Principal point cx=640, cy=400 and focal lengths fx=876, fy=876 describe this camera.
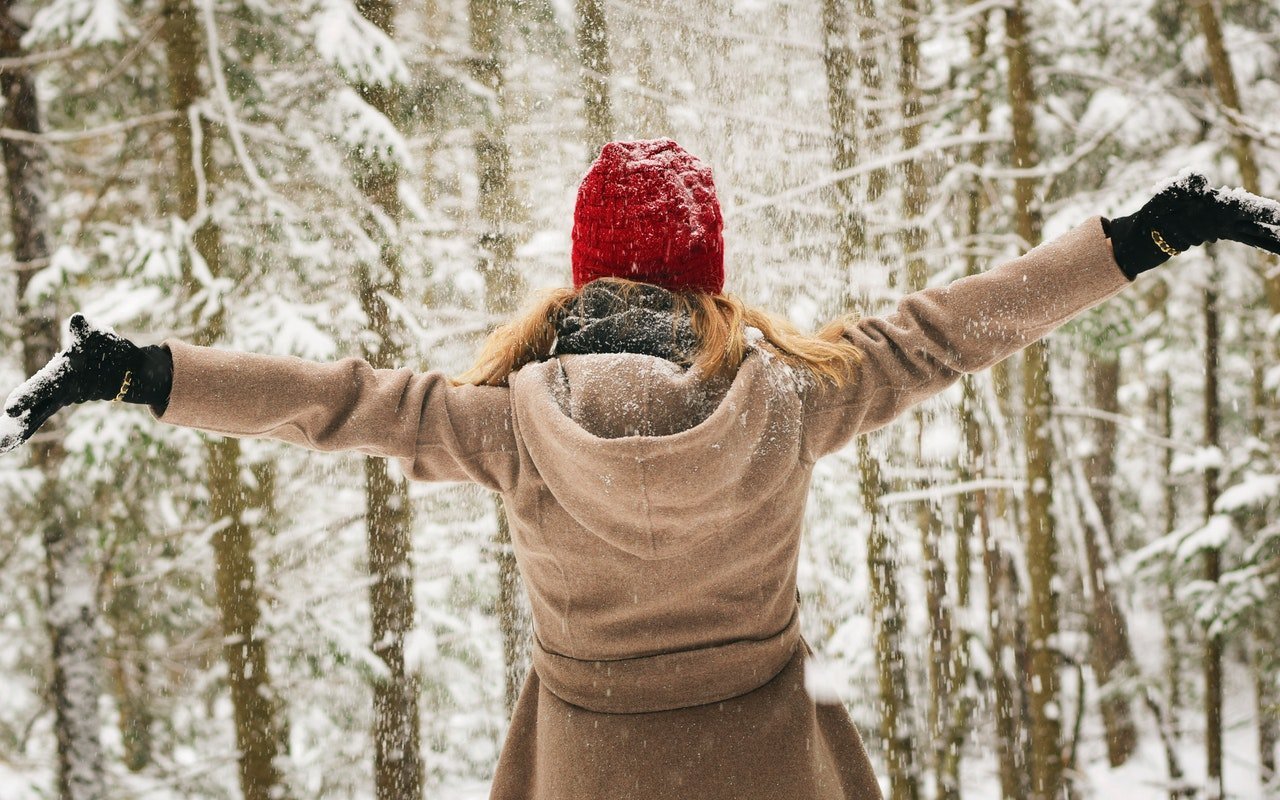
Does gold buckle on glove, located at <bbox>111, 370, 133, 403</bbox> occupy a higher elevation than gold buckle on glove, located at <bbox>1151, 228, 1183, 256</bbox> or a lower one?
lower

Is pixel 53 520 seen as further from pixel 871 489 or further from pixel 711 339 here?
pixel 711 339

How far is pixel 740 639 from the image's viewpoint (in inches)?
68.6

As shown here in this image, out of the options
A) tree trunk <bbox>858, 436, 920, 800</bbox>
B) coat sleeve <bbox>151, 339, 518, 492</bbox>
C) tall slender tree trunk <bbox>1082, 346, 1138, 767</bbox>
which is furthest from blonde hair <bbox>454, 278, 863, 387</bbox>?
tall slender tree trunk <bbox>1082, 346, 1138, 767</bbox>

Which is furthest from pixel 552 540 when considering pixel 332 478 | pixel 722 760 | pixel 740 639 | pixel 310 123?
pixel 332 478

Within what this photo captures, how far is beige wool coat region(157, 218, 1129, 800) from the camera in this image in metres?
1.52

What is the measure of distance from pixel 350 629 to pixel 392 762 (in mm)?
1066

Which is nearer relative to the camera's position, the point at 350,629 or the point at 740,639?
the point at 740,639

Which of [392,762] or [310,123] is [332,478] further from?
[310,123]

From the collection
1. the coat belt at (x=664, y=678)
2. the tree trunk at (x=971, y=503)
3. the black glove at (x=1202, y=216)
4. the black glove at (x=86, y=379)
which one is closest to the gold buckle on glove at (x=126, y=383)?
the black glove at (x=86, y=379)

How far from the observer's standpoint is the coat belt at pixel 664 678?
170 cm

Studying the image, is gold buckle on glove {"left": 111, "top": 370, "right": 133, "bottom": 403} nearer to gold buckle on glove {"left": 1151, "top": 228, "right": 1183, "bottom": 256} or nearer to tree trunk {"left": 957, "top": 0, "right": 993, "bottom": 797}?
gold buckle on glove {"left": 1151, "top": 228, "right": 1183, "bottom": 256}

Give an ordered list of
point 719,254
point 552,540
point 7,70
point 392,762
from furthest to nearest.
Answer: point 392,762
point 7,70
point 719,254
point 552,540

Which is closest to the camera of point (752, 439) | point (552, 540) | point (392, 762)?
point (752, 439)

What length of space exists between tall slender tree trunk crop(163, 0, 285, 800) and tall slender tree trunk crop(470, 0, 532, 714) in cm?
183
